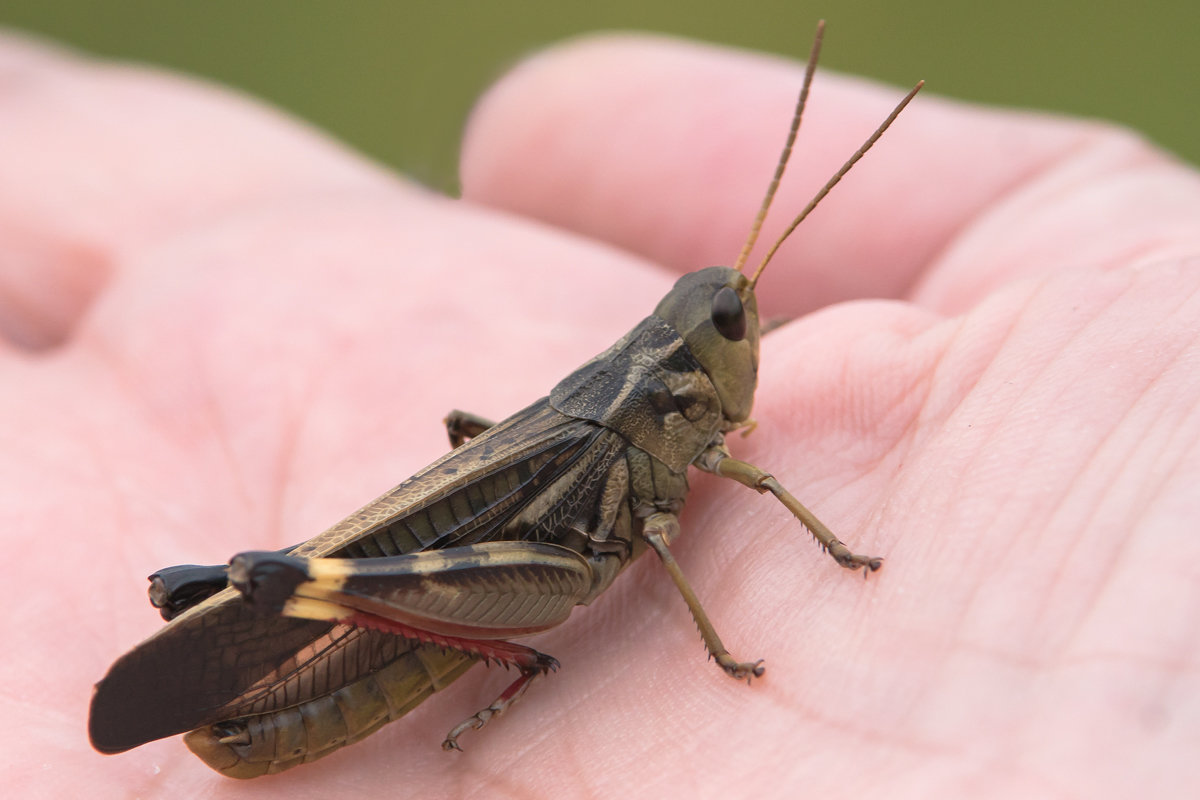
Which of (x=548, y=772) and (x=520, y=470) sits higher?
(x=520, y=470)

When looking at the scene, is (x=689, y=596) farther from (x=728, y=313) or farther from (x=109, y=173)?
(x=109, y=173)

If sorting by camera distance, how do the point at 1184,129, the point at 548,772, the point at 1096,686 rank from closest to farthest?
1. the point at 1096,686
2. the point at 548,772
3. the point at 1184,129

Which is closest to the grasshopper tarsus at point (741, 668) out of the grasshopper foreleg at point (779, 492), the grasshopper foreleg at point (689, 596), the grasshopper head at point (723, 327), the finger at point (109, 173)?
the grasshopper foreleg at point (689, 596)

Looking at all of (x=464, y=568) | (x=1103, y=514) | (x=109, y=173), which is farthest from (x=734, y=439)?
(x=109, y=173)

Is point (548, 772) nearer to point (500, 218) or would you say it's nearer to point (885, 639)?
point (885, 639)

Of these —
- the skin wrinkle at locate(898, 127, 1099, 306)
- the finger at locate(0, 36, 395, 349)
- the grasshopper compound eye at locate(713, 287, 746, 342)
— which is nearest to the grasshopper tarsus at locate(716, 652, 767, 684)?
the grasshopper compound eye at locate(713, 287, 746, 342)

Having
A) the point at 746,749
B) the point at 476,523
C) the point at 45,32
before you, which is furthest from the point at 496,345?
the point at 45,32

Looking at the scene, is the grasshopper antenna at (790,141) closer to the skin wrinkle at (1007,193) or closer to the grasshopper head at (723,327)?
the grasshopper head at (723,327)
